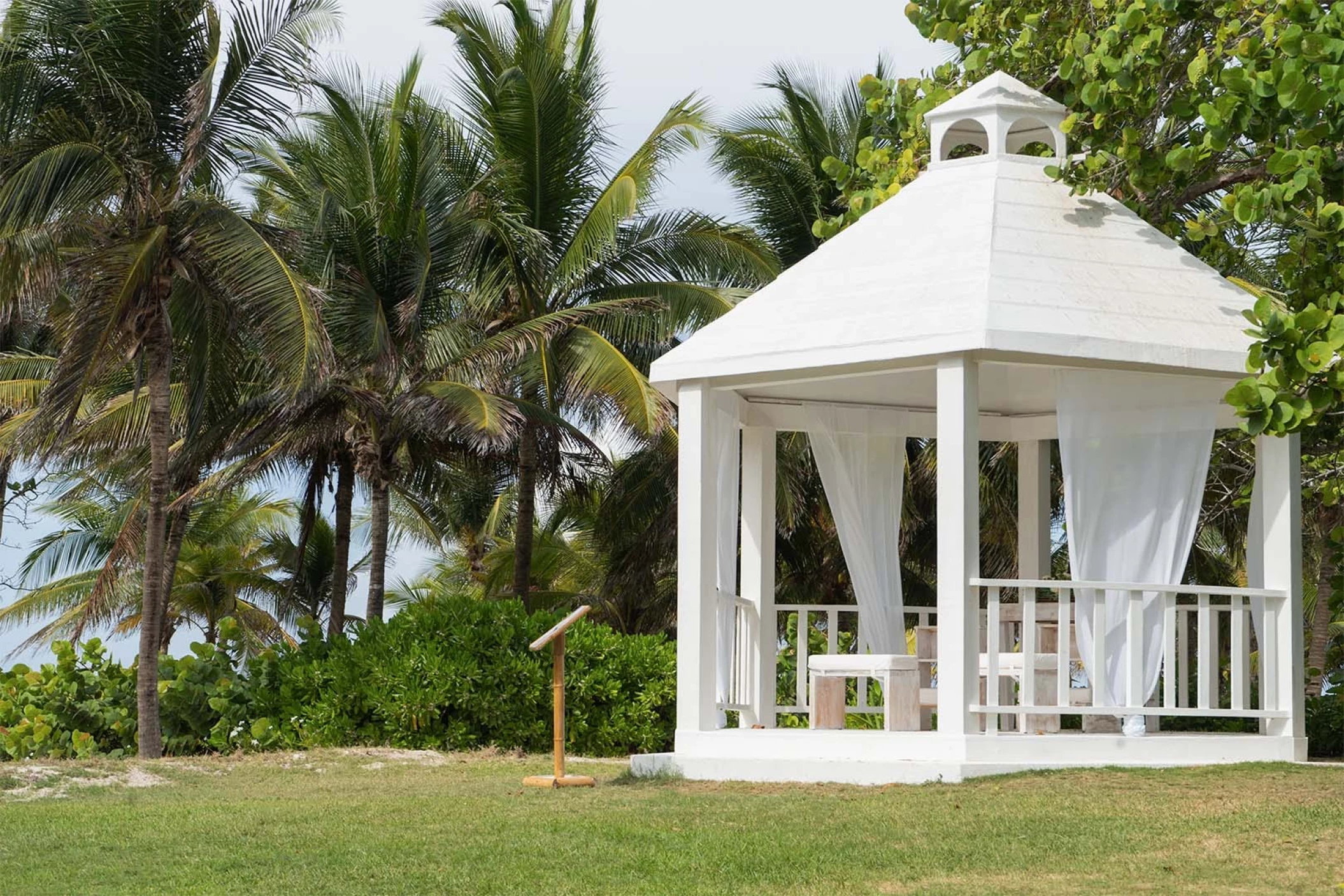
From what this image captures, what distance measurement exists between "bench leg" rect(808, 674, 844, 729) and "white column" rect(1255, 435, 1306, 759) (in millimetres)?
2898

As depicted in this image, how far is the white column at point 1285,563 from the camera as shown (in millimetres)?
11672

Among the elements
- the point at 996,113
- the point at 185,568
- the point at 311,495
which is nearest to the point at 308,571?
the point at 185,568

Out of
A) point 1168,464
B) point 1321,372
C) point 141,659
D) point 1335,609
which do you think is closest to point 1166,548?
point 1168,464

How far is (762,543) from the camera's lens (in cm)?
1345

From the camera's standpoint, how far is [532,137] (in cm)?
2191

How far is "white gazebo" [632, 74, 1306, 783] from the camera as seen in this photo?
35.2 ft

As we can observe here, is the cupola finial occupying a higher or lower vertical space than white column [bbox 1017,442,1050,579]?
higher

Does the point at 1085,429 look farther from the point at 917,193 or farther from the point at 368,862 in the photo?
the point at 368,862

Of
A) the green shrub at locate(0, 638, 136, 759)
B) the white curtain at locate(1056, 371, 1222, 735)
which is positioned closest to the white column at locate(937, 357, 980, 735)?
the white curtain at locate(1056, 371, 1222, 735)

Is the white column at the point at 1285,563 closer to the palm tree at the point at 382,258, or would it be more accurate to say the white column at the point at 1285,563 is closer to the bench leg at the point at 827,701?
the bench leg at the point at 827,701

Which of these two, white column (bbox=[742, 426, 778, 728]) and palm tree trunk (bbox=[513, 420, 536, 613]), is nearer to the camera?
white column (bbox=[742, 426, 778, 728])

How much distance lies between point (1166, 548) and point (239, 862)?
6.23 m

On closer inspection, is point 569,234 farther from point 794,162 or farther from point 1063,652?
point 1063,652

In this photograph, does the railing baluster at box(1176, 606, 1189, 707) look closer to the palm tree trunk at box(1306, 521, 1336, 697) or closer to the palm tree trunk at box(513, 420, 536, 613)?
the palm tree trunk at box(1306, 521, 1336, 697)
